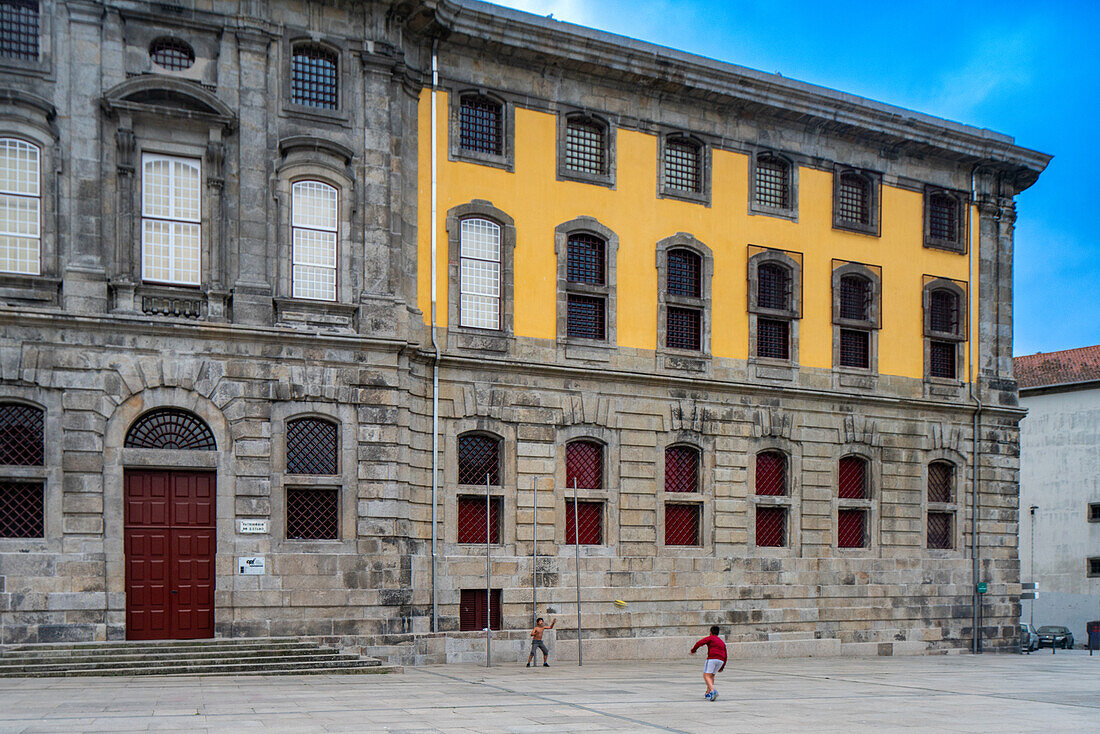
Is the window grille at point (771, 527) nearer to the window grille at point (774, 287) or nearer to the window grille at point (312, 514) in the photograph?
the window grille at point (774, 287)

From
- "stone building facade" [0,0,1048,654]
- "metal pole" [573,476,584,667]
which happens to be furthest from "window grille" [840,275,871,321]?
"metal pole" [573,476,584,667]

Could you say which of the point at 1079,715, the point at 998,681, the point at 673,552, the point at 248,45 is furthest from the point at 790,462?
the point at 248,45

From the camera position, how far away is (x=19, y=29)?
24875 millimetres

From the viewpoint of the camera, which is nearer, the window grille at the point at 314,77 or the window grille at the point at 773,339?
the window grille at the point at 314,77

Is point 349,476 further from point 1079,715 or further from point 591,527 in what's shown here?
point 1079,715

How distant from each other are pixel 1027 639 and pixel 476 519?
80.9ft

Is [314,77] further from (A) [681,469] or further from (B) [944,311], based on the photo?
(B) [944,311]

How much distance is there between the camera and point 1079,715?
20734mm

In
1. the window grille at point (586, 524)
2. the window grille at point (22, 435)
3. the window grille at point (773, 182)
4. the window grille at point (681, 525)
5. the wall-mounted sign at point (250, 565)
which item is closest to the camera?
the window grille at point (22, 435)

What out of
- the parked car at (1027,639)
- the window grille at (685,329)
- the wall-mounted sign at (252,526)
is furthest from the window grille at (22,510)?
the parked car at (1027,639)

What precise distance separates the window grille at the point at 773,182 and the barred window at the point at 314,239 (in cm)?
1362

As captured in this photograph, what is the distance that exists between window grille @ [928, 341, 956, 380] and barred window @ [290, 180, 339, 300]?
20582 mm

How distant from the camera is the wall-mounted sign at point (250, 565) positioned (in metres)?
25.2

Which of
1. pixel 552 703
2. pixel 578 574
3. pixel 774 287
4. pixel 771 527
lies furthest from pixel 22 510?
pixel 774 287
